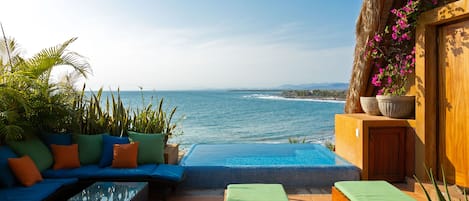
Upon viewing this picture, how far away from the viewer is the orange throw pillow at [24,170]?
3.99 m

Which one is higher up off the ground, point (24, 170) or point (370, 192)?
point (24, 170)

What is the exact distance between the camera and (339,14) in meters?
22.1

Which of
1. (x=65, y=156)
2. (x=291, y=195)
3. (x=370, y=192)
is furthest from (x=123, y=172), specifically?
(x=370, y=192)

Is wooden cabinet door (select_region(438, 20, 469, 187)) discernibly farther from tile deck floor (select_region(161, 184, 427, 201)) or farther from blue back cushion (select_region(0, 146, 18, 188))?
blue back cushion (select_region(0, 146, 18, 188))

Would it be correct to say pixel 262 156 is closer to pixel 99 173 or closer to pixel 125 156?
pixel 125 156

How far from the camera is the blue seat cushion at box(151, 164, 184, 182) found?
4.43 m

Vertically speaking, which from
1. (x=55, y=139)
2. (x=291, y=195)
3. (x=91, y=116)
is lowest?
(x=291, y=195)

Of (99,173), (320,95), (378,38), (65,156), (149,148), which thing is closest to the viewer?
(99,173)

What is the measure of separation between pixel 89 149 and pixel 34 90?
3.67 ft

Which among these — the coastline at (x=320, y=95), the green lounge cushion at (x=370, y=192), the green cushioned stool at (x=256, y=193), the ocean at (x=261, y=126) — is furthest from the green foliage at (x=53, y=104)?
the coastline at (x=320, y=95)

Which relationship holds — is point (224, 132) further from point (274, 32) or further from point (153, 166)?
point (153, 166)

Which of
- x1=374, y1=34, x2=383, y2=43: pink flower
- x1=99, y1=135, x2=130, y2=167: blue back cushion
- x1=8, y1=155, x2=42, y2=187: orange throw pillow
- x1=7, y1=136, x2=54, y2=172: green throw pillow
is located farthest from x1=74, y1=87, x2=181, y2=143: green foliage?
x1=374, y1=34, x2=383, y2=43: pink flower

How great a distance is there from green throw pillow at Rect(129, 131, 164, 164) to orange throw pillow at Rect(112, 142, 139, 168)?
15 cm

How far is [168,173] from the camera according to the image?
4508 millimetres
